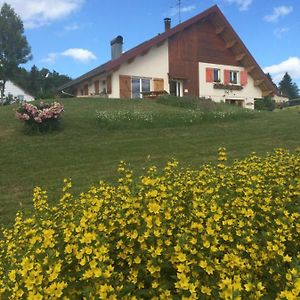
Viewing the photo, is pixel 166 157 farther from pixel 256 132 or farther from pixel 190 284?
pixel 190 284

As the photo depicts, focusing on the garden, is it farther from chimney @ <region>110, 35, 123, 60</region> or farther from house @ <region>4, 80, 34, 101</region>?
house @ <region>4, 80, 34, 101</region>

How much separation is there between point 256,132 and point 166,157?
16.8 feet

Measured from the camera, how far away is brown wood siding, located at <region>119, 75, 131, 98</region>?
26566 millimetres

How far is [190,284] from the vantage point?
6.82 ft

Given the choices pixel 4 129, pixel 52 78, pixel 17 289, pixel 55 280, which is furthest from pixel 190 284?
pixel 52 78

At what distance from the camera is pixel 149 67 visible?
27672 millimetres

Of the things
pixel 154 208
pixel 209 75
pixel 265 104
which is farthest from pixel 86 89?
pixel 154 208

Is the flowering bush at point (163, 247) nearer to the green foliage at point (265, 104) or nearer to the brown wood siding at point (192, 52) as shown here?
the brown wood siding at point (192, 52)

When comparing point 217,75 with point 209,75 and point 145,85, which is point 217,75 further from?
point 145,85

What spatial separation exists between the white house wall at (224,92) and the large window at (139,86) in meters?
4.24

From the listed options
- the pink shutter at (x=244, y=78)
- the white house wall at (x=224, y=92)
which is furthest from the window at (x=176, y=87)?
the pink shutter at (x=244, y=78)

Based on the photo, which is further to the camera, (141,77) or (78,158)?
(141,77)

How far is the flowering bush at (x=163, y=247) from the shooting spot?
2.15 meters

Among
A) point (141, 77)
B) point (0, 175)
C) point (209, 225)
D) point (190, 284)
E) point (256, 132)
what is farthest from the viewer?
point (141, 77)
